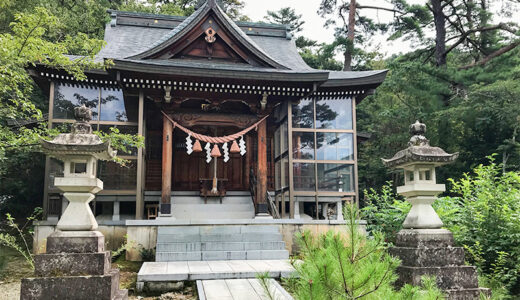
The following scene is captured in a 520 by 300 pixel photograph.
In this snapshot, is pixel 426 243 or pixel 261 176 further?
pixel 261 176

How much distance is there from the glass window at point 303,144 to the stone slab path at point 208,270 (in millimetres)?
4227

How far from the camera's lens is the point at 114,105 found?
36.1ft

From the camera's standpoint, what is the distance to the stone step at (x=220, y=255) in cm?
800

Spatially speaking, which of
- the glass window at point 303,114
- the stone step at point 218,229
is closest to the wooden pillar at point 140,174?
the stone step at point 218,229

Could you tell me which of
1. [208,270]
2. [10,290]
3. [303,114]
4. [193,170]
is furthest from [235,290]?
[193,170]

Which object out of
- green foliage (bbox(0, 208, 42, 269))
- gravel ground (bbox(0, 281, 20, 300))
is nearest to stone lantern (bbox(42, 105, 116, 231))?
green foliage (bbox(0, 208, 42, 269))

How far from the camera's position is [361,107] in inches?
797

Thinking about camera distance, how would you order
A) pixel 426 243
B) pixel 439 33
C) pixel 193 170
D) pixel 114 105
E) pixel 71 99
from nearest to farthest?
pixel 426 243 < pixel 71 99 < pixel 114 105 < pixel 193 170 < pixel 439 33

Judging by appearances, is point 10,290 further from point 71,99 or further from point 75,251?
point 71,99

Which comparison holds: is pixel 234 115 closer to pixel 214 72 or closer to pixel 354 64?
pixel 214 72

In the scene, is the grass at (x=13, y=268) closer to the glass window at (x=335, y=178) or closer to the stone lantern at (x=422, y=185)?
the stone lantern at (x=422, y=185)

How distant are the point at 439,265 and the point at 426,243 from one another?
1.06ft

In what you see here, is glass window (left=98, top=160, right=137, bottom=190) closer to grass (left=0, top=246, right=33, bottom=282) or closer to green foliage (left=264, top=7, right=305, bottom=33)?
grass (left=0, top=246, right=33, bottom=282)

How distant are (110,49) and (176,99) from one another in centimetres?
401
